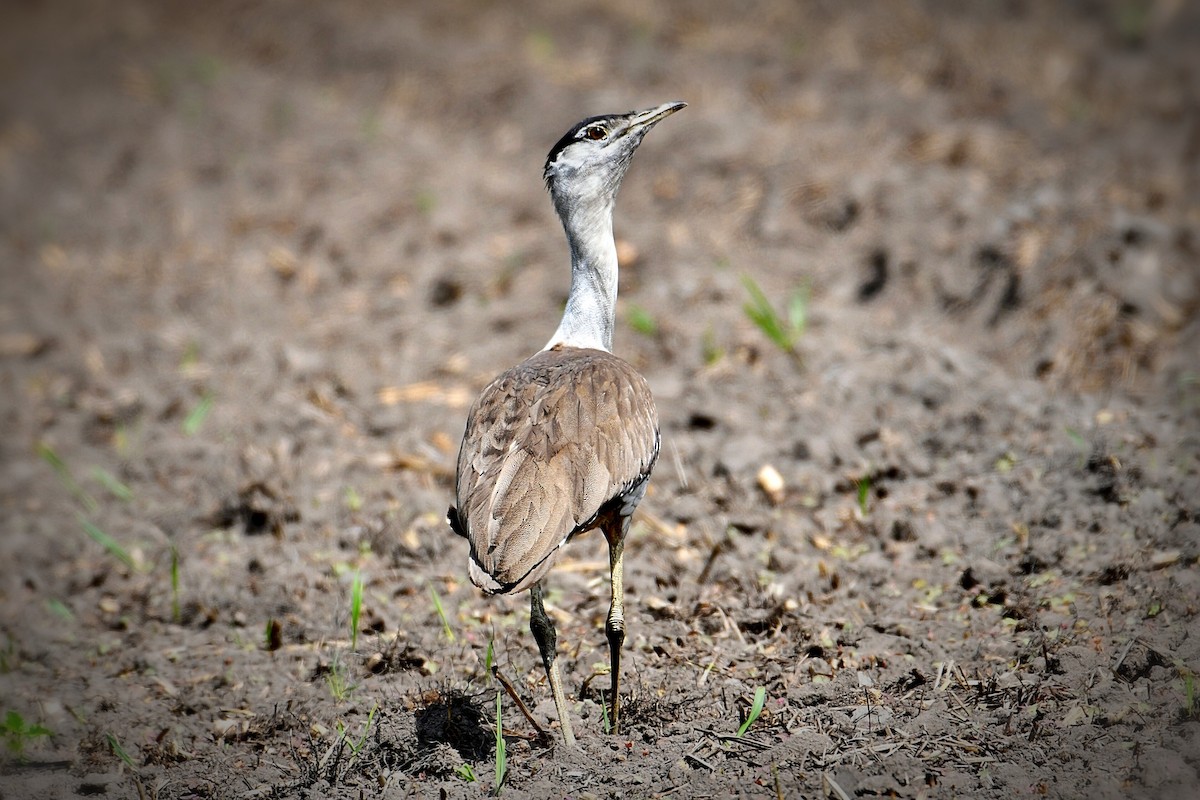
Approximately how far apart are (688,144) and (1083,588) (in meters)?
5.12

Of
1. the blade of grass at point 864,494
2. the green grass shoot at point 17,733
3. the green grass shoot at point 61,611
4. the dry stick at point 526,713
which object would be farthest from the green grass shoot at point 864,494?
the green grass shoot at point 61,611

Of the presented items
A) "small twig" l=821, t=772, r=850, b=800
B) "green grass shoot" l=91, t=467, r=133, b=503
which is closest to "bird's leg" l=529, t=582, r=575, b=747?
"small twig" l=821, t=772, r=850, b=800

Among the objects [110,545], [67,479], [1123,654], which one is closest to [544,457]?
[1123,654]

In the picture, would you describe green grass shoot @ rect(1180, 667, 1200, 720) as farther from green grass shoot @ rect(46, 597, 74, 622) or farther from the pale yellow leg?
green grass shoot @ rect(46, 597, 74, 622)

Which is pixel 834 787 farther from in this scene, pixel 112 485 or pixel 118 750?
pixel 112 485

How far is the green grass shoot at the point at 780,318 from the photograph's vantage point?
5.59 meters

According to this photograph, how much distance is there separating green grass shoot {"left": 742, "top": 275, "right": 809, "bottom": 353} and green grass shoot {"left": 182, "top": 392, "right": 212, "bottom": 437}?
326 centimetres

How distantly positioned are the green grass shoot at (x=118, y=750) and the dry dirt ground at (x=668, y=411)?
1.1 inches

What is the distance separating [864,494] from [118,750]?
3221 millimetres

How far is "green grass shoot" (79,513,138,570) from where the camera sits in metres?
4.82

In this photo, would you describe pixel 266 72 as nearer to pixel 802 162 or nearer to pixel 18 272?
pixel 18 272

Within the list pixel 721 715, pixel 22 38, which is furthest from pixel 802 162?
pixel 22 38

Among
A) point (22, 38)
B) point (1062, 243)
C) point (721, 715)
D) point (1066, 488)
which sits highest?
point (22, 38)

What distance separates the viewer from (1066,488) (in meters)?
4.48
